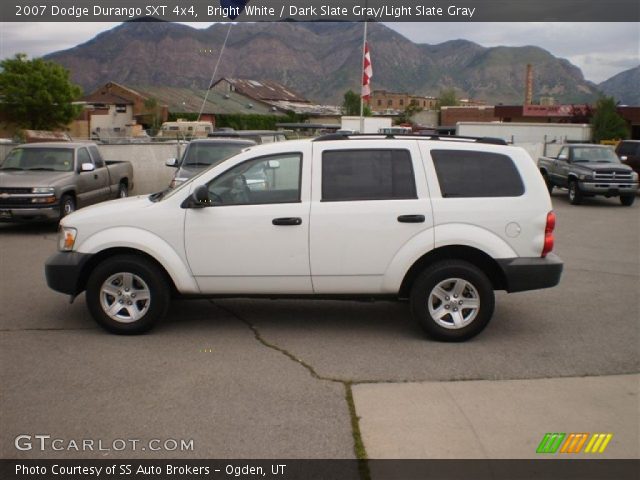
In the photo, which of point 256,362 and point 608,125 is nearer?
point 256,362

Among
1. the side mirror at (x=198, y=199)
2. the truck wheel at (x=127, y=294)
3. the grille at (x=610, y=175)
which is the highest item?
the grille at (x=610, y=175)

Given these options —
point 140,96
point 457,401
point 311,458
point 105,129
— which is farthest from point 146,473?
point 140,96

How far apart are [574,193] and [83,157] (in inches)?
528

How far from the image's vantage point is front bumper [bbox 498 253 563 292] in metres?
6.19

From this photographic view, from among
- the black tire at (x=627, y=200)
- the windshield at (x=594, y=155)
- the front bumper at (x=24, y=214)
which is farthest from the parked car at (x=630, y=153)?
the front bumper at (x=24, y=214)

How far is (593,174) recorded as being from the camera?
1906cm

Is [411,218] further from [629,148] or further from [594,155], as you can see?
[629,148]

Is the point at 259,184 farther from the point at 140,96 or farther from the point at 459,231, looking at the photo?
the point at 140,96

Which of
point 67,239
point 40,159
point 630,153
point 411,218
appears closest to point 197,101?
point 630,153

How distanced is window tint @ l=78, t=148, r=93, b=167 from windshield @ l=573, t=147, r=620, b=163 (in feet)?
45.6

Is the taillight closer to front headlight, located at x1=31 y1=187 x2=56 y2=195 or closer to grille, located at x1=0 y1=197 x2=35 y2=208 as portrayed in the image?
front headlight, located at x1=31 y1=187 x2=56 y2=195

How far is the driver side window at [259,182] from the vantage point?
249 inches

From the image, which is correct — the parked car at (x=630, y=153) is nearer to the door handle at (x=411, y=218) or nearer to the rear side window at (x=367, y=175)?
the rear side window at (x=367, y=175)

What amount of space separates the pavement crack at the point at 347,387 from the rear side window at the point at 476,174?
2.02m
